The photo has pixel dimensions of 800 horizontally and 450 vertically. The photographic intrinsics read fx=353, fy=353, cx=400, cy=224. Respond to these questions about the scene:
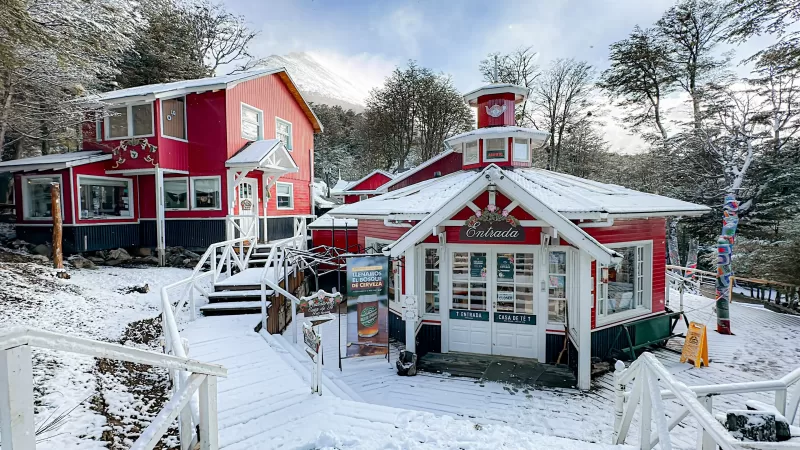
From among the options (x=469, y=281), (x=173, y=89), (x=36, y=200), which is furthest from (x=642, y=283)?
(x=36, y=200)

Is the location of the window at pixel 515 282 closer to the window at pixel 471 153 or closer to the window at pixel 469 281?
the window at pixel 469 281

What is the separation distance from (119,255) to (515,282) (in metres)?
13.6

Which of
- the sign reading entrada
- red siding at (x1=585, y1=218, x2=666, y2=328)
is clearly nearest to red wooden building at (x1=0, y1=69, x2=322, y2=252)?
the sign reading entrada

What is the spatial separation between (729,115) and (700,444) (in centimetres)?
1543

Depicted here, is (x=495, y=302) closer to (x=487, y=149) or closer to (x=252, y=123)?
(x=487, y=149)

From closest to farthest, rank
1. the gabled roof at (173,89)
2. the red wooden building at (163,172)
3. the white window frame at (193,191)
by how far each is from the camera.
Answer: the gabled roof at (173,89), the red wooden building at (163,172), the white window frame at (193,191)

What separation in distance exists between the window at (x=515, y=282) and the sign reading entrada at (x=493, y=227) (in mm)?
689

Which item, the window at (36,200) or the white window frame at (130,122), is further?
the window at (36,200)

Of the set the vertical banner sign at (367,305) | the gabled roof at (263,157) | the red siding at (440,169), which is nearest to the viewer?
the vertical banner sign at (367,305)

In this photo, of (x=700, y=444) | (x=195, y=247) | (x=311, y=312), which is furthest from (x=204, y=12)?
(x=700, y=444)

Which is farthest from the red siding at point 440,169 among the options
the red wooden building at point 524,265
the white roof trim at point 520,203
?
the white roof trim at point 520,203

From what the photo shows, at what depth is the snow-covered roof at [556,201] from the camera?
7.23 m

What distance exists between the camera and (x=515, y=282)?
7.92 metres

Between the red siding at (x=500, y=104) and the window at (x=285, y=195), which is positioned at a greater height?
the red siding at (x=500, y=104)
